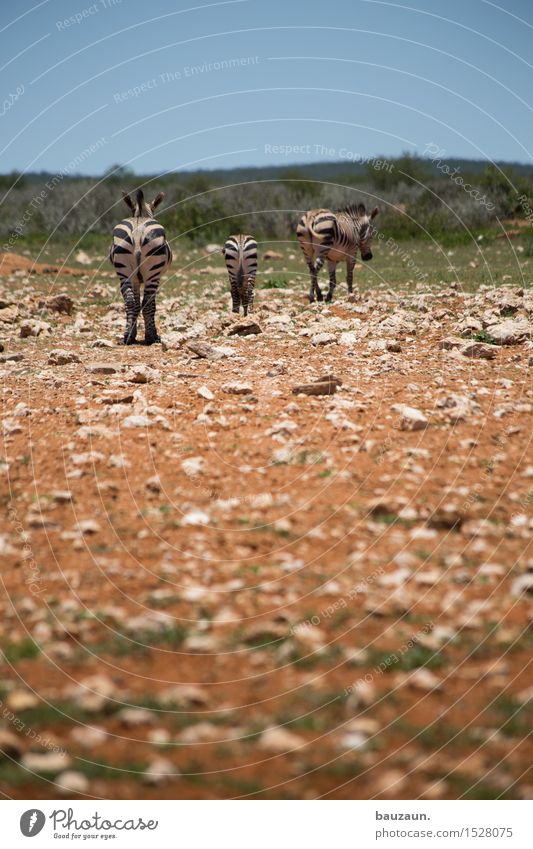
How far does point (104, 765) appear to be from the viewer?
10.5 ft

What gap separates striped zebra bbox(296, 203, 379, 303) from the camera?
57.9 feet

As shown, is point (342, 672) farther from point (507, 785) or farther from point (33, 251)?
point (33, 251)

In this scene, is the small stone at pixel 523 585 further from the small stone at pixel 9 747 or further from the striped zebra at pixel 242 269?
the striped zebra at pixel 242 269

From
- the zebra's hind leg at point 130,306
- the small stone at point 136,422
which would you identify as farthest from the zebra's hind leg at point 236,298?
the small stone at point 136,422

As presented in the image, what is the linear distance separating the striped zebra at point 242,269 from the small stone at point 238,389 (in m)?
7.67

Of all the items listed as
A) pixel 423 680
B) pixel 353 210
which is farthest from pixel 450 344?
pixel 353 210

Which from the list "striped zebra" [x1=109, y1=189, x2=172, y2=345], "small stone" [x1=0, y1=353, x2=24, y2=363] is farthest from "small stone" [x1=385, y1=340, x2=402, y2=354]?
"small stone" [x1=0, y1=353, x2=24, y2=363]

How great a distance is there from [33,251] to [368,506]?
96.4 feet

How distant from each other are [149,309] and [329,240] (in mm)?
6862

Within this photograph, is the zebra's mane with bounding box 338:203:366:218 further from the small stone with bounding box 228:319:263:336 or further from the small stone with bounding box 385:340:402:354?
the small stone with bounding box 385:340:402:354

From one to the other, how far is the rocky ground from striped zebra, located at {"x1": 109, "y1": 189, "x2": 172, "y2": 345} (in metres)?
3.88

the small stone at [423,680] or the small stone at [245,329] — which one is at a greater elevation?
the small stone at [245,329]

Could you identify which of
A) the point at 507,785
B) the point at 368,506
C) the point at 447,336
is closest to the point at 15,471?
the point at 368,506

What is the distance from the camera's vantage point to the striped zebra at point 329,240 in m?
17.6
